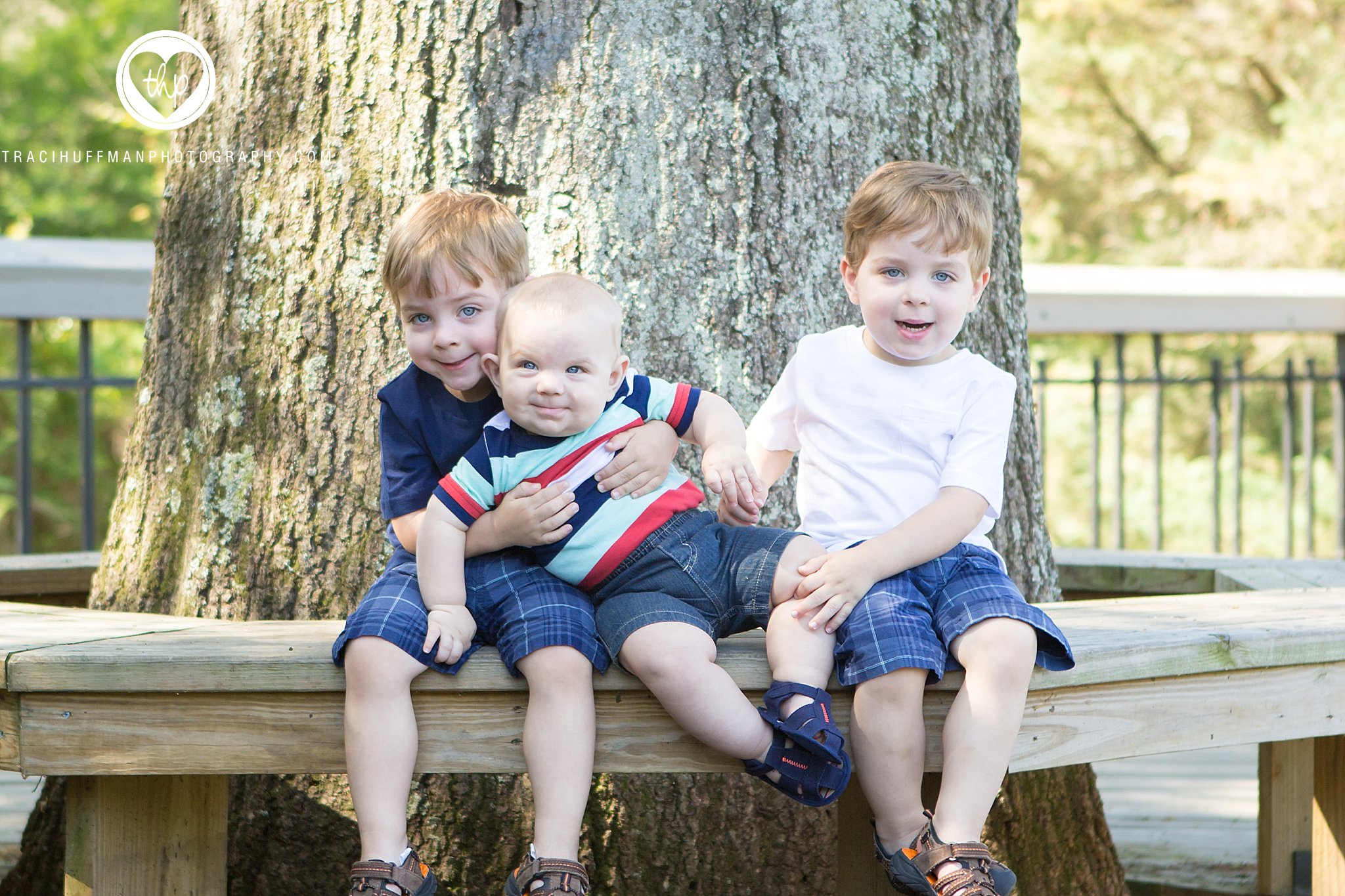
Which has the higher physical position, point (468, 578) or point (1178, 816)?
point (468, 578)

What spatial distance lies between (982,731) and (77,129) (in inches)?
498

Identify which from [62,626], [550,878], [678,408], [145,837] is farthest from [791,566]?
Result: [62,626]

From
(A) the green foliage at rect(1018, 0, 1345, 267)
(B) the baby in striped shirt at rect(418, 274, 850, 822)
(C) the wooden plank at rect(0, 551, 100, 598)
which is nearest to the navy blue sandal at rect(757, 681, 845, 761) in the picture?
(B) the baby in striped shirt at rect(418, 274, 850, 822)

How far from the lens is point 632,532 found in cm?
190

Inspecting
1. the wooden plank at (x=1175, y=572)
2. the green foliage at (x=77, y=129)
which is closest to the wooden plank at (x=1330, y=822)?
the wooden plank at (x=1175, y=572)

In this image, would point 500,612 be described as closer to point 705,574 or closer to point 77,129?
point 705,574

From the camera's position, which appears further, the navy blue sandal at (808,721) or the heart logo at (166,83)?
the heart logo at (166,83)

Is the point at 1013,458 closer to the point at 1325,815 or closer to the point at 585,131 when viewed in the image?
the point at 1325,815

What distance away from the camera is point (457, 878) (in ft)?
7.35

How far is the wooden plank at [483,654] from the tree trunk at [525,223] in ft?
1.14

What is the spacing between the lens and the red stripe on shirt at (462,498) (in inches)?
73.1

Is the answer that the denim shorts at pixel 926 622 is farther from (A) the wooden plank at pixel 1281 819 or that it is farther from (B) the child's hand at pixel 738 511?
(A) the wooden plank at pixel 1281 819

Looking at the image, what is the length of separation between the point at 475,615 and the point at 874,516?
0.61 meters

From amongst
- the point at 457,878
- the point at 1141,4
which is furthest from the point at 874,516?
the point at 1141,4
